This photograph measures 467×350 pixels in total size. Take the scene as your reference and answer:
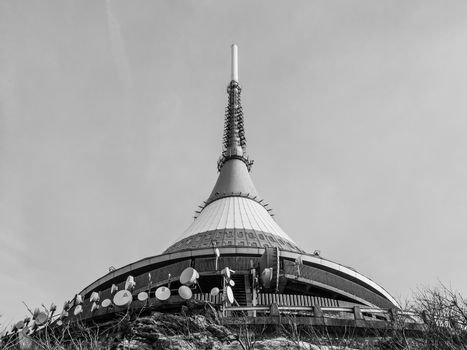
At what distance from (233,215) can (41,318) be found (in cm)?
1822

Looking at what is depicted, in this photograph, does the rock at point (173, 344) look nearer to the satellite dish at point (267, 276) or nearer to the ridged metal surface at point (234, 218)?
the satellite dish at point (267, 276)

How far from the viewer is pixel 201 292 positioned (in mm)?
25984

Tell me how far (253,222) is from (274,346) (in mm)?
21796

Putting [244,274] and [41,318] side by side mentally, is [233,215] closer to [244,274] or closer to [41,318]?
[244,274]

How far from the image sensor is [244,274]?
25.7 m

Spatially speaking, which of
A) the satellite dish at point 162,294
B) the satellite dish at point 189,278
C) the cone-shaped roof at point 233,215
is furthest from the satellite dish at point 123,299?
the cone-shaped roof at point 233,215

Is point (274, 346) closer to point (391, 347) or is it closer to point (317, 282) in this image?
point (391, 347)

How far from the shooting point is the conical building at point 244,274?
2353 cm

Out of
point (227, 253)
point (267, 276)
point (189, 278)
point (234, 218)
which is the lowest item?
point (189, 278)

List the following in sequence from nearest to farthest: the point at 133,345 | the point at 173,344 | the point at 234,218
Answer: the point at 173,344 → the point at 133,345 → the point at 234,218

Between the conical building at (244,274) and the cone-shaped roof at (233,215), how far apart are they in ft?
0.39

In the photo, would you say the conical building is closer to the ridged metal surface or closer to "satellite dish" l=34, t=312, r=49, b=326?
the ridged metal surface

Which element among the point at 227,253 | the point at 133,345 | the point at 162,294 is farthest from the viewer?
the point at 227,253

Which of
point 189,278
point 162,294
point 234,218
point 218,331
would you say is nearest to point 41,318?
point 162,294
